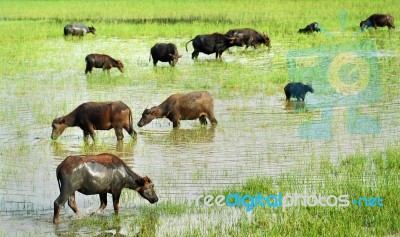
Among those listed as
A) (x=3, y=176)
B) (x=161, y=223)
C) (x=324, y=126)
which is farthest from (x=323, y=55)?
(x=161, y=223)

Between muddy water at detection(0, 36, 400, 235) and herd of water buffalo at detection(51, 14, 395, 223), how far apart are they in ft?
0.77

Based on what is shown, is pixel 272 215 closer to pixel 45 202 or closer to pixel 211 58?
pixel 45 202

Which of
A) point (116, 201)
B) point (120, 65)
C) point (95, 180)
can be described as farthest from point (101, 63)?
point (95, 180)

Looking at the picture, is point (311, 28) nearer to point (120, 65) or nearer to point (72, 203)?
point (120, 65)

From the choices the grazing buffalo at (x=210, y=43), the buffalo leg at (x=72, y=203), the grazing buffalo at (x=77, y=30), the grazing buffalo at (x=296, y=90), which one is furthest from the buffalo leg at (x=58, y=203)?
the grazing buffalo at (x=77, y=30)

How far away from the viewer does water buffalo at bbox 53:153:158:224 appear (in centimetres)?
823

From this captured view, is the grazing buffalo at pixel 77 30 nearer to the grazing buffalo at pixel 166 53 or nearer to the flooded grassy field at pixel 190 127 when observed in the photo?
the flooded grassy field at pixel 190 127

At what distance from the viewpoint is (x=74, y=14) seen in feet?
121

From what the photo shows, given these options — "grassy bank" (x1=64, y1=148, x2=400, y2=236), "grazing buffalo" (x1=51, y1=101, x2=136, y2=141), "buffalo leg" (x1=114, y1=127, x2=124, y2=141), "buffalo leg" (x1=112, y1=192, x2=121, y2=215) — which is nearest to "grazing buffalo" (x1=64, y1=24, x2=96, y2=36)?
"grazing buffalo" (x1=51, y1=101, x2=136, y2=141)

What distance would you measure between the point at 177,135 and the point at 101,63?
7108 mm

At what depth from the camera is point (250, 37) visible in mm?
23750

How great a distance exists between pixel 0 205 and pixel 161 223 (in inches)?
75.2

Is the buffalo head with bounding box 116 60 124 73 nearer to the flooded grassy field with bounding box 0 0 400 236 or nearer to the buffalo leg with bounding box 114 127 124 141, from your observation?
the flooded grassy field with bounding box 0 0 400 236

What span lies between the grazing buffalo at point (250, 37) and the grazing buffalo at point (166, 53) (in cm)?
322
